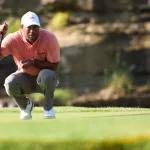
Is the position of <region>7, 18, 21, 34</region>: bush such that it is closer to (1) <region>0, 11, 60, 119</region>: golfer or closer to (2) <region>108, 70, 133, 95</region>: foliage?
(2) <region>108, 70, 133, 95</region>: foliage

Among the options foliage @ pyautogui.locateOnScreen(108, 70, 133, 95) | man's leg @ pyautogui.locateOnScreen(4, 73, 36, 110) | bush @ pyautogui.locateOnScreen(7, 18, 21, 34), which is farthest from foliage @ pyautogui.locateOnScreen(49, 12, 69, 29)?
man's leg @ pyautogui.locateOnScreen(4, 73, 36, 110)

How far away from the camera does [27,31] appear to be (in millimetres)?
6207

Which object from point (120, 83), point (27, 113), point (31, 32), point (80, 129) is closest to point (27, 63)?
point (31, 32)

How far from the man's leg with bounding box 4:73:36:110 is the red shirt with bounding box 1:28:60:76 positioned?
0.13 metres

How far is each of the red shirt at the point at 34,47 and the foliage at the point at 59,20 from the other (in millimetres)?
9082

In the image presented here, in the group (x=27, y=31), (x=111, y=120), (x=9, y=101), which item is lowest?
(x=9, y=101)

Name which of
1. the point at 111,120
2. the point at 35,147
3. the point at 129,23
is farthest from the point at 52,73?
the point at 129,23

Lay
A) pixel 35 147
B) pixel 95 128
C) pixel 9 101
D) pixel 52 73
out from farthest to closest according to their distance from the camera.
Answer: pixel 9 101 → pixel 52 73 → pixel 95 128 → pixel 35 147

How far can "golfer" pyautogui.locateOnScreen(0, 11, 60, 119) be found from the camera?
20.3 feet

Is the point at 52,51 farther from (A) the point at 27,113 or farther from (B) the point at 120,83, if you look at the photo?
(B) the point at 120,83

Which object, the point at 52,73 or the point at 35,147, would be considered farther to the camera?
the point at 52,73

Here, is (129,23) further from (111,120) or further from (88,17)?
(111,120)

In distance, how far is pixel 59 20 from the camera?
1549cm

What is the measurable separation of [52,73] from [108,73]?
8734mm
